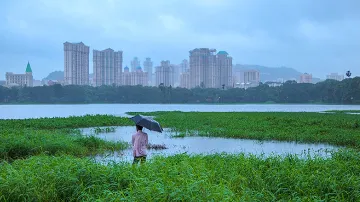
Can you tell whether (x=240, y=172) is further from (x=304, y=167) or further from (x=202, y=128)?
(x=202, y=128)

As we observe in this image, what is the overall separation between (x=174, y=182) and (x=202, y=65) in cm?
13854

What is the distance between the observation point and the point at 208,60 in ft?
473

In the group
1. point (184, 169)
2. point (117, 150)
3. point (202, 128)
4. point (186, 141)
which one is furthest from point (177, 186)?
point (202, 128)

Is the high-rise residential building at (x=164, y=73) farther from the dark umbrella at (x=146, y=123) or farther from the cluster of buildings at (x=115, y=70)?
the dark umbrella at (x=146, y=123)

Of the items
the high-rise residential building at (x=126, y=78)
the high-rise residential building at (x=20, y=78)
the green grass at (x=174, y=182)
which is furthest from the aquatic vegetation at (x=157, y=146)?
the high-rise residential building at (x=126, y=78)

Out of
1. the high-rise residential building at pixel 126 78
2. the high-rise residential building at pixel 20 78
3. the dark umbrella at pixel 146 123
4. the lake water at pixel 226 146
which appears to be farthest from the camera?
the high-rise residential building at pixel 126 78

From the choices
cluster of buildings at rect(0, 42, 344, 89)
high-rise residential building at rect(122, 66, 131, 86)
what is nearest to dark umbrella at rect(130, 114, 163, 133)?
cluster of buildings at rect(0, 42, 344, 89)

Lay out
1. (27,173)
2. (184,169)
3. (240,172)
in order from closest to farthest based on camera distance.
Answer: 1. (27,173)
2. (184,169)
3. (240,172)

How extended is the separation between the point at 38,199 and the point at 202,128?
16.9 meters

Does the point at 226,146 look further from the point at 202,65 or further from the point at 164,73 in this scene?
the point at 164,73

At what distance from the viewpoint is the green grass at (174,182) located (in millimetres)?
5336

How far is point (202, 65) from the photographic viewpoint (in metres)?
143

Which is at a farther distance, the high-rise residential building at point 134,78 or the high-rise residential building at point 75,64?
the high-rise residential building at point 134,78

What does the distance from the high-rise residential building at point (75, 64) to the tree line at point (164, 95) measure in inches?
1562
